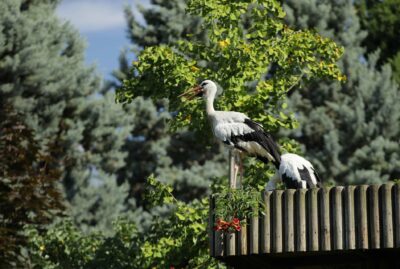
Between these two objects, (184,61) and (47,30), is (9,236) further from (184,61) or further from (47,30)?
(47,30)

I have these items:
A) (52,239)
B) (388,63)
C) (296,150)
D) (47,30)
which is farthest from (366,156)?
(296,150)

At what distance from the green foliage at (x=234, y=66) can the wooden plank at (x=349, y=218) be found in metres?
7.23

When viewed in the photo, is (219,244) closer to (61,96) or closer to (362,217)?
(362,217)

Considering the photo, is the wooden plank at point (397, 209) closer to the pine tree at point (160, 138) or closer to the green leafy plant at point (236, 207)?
the green leafy plant at point (236, 207)

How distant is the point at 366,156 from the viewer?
4494 cm

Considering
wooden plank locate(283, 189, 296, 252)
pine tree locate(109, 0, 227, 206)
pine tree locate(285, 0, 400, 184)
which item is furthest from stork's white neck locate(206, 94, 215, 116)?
pine tree locate(109, 0, 227, 206)

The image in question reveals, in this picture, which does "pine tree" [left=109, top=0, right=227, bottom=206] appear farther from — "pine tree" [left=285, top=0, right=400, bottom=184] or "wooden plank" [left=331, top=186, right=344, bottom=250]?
"wooden plank" [left=331, top=186, right=344, bottom=250]

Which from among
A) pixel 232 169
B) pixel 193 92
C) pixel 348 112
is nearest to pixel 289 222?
pixel 232 169

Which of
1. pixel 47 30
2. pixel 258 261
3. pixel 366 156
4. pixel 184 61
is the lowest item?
pixel 258 261

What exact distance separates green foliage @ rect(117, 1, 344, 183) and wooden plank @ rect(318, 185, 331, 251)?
7080mm

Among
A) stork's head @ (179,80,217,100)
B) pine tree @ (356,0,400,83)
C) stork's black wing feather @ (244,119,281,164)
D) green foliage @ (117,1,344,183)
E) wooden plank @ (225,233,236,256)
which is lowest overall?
wooden plank @ (225,233,236,256)

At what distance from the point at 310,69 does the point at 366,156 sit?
20.4 metres

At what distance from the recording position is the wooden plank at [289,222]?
55.2 ft

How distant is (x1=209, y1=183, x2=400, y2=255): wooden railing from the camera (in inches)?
643
